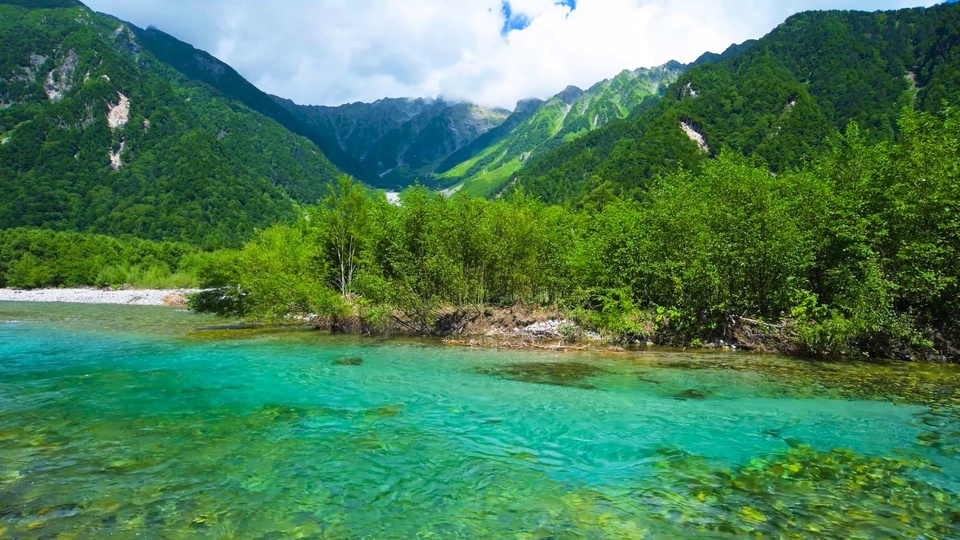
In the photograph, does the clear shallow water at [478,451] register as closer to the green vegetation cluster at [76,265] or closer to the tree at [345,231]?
the tree at [345,231]

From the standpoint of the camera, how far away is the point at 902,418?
1373 cm

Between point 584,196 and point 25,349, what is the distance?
410 ft

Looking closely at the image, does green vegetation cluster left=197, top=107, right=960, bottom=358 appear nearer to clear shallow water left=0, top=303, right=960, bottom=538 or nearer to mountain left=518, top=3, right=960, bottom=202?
clear shallow water left=0, top=303, right=960, bottom=538

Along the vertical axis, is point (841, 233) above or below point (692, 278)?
above

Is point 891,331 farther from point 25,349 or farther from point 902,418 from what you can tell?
point 25,349

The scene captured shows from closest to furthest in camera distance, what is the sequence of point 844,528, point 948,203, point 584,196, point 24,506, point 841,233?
point 844,528
point 24,506
point 948,203
point 841,233
point 584,196

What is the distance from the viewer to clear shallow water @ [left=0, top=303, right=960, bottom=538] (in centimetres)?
802

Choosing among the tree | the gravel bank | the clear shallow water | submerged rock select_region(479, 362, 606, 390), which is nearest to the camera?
the clear shallow water

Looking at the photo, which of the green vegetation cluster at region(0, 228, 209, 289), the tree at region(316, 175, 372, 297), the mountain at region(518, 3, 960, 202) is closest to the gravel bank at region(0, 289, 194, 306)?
the green vegetation cluster at region(0, 228, 209, 289)

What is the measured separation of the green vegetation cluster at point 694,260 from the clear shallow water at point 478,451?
12.9ft

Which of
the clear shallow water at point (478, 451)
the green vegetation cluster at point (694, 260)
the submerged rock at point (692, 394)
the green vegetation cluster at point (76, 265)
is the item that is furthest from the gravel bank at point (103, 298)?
the submerged rock at point (692, 394)

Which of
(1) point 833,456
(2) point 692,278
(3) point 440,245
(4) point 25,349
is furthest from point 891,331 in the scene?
(4) point 25,349

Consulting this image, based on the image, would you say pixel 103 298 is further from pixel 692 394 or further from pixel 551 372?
pixel 692 394

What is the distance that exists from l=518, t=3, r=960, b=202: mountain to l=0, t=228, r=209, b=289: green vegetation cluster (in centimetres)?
8489
